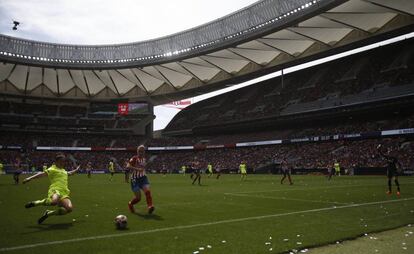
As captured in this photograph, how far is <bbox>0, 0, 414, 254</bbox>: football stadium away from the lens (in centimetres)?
863

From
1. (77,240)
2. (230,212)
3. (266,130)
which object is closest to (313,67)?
(266,130)

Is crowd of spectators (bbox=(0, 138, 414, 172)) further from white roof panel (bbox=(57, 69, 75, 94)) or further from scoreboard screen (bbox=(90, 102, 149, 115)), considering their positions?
white roof panel (bbox=(57, 69, 75, 94))

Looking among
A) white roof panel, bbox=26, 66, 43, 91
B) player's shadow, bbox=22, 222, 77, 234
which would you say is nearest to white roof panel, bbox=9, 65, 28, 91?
white roof panel, bbox=26, 66, 43, 91

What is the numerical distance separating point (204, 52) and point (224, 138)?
2207cm

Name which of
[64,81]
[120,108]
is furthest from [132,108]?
[64,81]

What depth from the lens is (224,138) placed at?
72125mm

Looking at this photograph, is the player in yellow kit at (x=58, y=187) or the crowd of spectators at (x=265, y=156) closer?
the player in yellow kit at (x=58, y=187)

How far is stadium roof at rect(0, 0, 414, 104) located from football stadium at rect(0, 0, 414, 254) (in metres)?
0.24

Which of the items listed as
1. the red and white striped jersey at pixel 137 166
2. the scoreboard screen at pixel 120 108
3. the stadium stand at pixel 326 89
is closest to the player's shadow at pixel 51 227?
the red and white striped jersey at pixel 137 166

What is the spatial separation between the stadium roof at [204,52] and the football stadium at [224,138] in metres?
0.24

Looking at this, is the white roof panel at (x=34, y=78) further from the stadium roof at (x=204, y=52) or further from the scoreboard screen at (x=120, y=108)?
the scoreboard screen at (x=120, y=108)

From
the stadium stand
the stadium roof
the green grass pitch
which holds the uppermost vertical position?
the stadium roof

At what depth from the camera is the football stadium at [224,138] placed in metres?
8.63

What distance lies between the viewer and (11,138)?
74312 mm
